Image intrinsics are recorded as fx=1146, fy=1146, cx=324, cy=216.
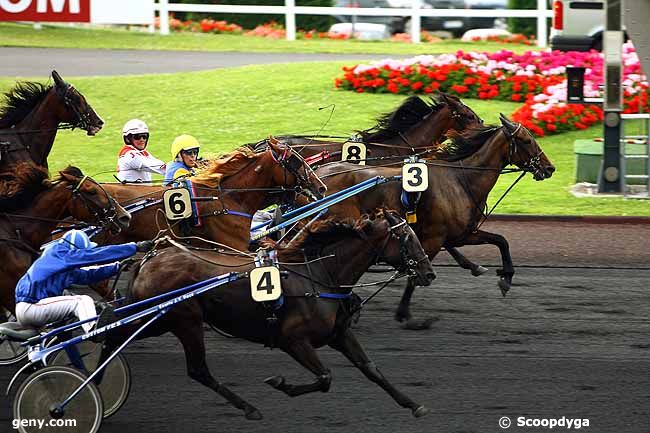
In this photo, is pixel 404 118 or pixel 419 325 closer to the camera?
pixel 419 325

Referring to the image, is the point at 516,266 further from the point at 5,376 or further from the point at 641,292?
the point at 5,376

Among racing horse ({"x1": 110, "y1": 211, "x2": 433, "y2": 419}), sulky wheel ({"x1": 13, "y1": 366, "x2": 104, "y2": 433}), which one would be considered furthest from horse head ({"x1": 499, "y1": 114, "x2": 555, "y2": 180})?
sulky wheel ({"x1": 13, "y1": 366, "x2": 104, "y2": 433})

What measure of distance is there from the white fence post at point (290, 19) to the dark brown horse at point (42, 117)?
1317cm

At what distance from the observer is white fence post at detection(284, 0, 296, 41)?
23.2 meters

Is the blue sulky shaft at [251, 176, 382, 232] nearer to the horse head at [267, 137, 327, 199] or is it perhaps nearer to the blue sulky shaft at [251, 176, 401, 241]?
the blue sulky shaft at [251, 176, 401, 241]

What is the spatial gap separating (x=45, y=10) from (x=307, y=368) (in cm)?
982

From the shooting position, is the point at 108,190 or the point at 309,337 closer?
the point at 309,337

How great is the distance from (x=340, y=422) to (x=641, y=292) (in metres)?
4.22

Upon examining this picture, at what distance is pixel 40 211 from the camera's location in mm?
7746

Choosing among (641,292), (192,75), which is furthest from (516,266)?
(192,75)

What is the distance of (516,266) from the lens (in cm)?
1097

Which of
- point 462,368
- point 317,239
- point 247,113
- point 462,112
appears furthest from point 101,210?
point 247,113

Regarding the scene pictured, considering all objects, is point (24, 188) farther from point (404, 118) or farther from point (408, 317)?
point (404, 118)

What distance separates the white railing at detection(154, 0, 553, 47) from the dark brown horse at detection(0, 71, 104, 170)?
1273 centimetres
